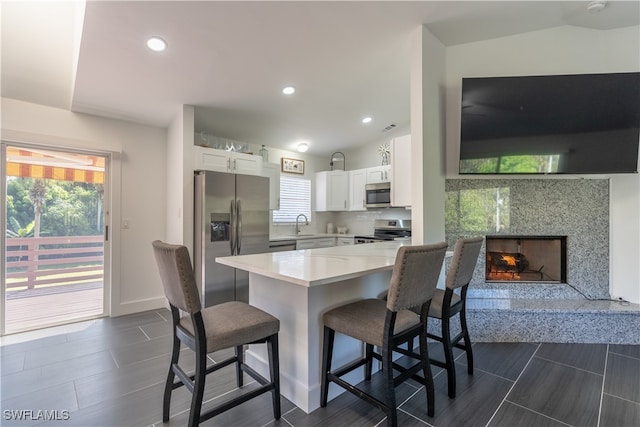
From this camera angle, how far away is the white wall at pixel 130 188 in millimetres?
3273

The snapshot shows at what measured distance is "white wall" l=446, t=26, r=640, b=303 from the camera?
9.15 feet

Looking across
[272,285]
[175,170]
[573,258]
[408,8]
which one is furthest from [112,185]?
[573,258]

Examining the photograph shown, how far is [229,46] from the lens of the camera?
2.44 meters

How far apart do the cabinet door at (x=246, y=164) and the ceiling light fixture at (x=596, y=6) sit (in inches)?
148

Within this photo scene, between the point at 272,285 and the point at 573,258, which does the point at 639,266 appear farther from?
the point at 272,285

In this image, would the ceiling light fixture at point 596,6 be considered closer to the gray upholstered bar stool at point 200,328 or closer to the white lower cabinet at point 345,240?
the gray upholstered bar stool at point 200,328

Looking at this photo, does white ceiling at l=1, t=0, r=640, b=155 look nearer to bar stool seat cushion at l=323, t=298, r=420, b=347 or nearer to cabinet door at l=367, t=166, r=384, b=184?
cabinet door at l=367, t=166, r=384, b=184

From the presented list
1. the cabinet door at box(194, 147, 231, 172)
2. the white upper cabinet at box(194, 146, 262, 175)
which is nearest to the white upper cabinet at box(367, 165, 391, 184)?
the white upper cabinet at box(194, 146, 262, 175)

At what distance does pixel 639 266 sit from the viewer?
109 inches

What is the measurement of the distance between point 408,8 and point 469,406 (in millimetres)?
2851

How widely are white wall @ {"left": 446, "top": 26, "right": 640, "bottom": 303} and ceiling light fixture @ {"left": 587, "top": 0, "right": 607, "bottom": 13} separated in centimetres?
33

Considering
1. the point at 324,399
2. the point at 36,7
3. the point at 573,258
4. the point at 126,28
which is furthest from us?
the point at 573,258

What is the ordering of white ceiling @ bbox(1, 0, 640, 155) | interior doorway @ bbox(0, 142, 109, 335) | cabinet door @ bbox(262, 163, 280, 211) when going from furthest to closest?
cabinet door @ bbox(262, 163, 280, 211) < interior doorway @ bbox(0, 142, 109, 335) < white ceiling @ bbox(1, 0, 640, 155)

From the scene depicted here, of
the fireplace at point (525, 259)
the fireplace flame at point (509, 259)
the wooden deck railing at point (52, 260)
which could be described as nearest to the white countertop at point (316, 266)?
the fireplace at point (525, 259)
